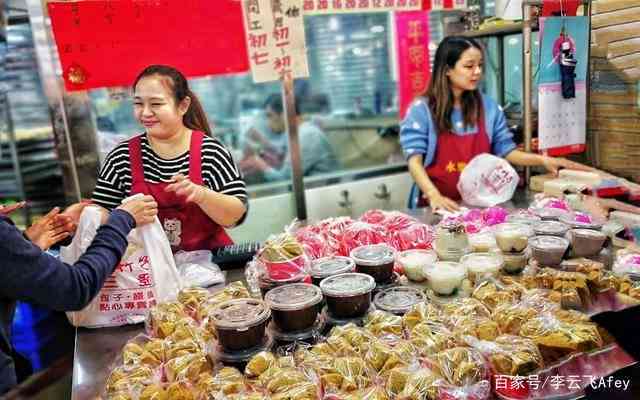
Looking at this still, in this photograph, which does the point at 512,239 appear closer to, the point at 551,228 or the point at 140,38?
the point at 551,228

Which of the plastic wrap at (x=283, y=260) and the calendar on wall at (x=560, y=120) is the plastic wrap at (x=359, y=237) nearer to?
the plastic wrap at (x=283, y=260)

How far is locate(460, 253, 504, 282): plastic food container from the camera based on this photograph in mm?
1785

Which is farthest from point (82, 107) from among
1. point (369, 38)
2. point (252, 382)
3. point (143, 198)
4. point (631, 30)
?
point (369, 38)

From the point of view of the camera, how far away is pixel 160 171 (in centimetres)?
245

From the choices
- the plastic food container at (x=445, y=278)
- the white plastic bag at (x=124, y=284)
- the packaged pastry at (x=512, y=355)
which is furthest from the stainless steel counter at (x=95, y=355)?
the packaged pastry at (x=512, y=355)

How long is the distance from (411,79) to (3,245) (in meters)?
3.43

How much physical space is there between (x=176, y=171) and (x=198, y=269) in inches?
22.9

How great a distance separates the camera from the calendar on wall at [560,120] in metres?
3.05

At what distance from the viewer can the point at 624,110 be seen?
3.22m

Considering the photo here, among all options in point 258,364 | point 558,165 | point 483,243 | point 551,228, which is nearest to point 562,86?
point 558,165

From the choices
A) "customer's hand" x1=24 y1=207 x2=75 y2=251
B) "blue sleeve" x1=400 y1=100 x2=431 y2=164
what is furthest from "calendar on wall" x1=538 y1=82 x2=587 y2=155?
"customer's hand" x1=24 y1=207 x2=75 y2=251

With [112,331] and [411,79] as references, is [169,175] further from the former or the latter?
[411,79]

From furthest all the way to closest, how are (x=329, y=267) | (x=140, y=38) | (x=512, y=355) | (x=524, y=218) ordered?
(x=140, y=38), (x=524, y=218), (x=329, y=267), (x=512, y=355)

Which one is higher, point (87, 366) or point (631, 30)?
point (631, 30)
